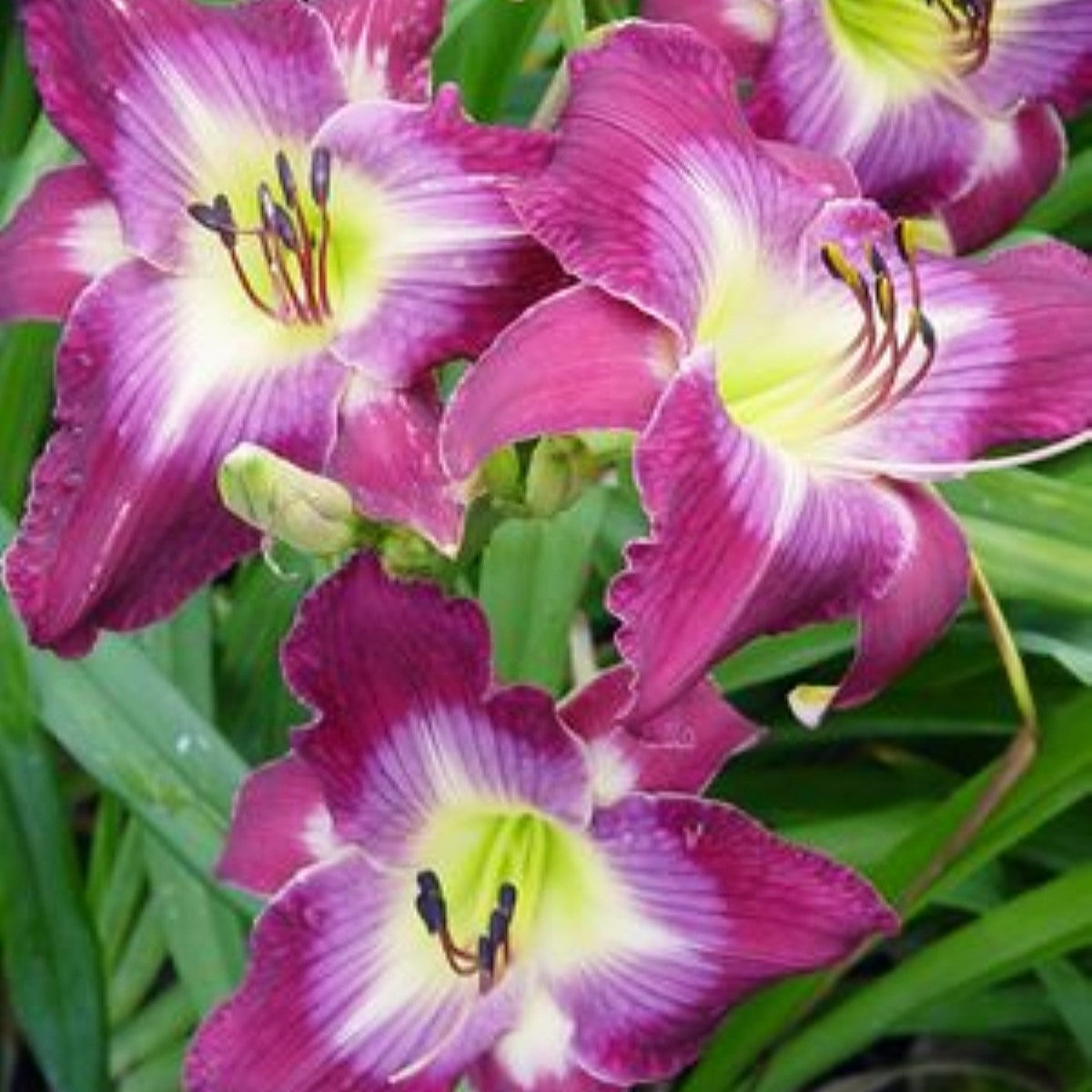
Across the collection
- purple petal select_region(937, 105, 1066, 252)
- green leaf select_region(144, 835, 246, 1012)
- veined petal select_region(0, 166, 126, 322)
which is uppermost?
veined petal select_region(0, 166, 126, 322)

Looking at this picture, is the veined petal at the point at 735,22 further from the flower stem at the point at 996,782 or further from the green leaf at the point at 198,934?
the green leaf at the point at 198,934

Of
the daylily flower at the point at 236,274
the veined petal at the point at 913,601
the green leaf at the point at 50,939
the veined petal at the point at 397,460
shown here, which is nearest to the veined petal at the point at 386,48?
the daylily flower at the point at 236,274

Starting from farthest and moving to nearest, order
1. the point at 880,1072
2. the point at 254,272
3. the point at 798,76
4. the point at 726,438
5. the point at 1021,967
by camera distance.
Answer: the point at 880,1072 < the point at 1021,967 < the point at 798,76 < the point at 254,272 < the point at 726,438

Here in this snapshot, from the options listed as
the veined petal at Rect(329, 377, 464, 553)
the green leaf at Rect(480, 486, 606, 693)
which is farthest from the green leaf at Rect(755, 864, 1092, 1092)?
the veined petal at Rect(329, 377, 464, 553)

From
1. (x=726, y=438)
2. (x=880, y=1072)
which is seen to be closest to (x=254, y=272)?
(x=726, y=438)

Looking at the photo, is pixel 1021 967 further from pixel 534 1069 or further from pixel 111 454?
pixel 111 454

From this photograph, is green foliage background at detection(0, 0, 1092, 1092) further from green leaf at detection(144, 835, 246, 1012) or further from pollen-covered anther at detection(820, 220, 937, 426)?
pollen-covered anther at detection(820, 220, 937, 426)
